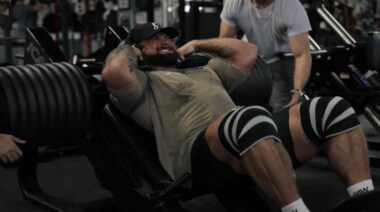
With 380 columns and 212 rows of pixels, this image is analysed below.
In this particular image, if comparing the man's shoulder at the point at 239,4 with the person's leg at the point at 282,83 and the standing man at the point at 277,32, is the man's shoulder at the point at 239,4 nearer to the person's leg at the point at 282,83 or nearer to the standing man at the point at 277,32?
the standing man at the point at 277,32

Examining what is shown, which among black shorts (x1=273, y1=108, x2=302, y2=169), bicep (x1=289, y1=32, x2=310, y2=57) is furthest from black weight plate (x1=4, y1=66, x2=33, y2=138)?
bicep (x1=289, y1=32, x2=310, y2=57)

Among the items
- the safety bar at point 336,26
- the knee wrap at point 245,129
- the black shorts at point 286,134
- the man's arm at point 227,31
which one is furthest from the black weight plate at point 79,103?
the safety bar at point 336,26

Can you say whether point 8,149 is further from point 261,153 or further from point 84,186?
point 84,186

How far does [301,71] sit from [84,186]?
1.44m

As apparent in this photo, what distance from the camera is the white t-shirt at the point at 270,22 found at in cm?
303

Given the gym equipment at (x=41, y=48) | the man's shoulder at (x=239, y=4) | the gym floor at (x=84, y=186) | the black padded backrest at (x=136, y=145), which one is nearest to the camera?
the black padded backrest at (x=136, y=145)

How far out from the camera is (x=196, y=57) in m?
2.63

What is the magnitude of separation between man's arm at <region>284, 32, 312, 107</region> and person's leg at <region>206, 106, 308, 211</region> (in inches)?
38.2

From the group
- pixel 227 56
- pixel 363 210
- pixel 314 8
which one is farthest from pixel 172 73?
pixel 314 8

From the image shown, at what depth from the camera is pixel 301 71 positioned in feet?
9.55

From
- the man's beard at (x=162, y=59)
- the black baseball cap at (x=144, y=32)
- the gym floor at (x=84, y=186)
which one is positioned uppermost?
the black baseball cap at (x=144, y=32)

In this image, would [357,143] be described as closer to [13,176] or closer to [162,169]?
[162,169]

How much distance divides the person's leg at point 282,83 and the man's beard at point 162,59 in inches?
37.6

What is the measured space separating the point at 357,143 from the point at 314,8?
8.52 feet
